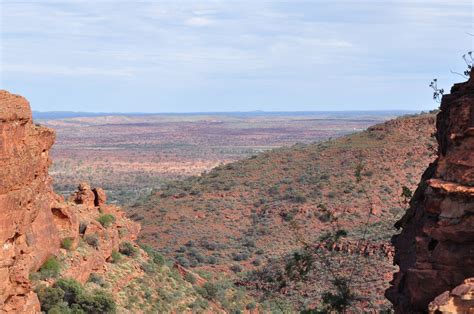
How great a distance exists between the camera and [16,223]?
20.5 meters

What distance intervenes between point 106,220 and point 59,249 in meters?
4.94

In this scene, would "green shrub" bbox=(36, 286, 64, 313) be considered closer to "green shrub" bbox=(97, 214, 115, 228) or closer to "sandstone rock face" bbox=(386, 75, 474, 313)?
"green shrub" bbox=(97, 214, 115, 228)

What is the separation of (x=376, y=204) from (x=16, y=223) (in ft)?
125

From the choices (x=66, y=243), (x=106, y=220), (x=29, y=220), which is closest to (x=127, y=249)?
(x=106, y=220)

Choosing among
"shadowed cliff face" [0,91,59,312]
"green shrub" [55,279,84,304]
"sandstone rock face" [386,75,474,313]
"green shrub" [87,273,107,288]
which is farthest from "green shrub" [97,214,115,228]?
"sandstone rock face" [386,75,474,313]

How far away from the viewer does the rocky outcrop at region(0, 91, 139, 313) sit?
785 inches

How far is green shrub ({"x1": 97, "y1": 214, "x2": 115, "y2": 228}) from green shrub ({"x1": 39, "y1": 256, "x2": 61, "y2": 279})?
5446mm

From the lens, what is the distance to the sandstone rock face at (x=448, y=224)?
1423 cm

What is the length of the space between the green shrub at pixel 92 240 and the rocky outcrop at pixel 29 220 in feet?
0.15

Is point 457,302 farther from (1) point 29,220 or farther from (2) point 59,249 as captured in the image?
(2) point 59,249

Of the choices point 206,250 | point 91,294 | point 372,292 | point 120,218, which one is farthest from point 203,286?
point 206,250

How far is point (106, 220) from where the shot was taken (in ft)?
106

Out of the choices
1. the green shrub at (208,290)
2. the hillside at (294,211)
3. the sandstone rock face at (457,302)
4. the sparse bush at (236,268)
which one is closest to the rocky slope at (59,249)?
the green shrub at (208,290)

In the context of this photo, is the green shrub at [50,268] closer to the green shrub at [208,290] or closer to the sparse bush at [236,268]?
the green shrub at [208,290]
